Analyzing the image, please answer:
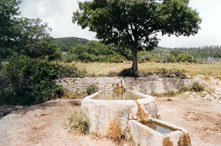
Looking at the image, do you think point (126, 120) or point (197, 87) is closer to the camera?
point (126, 120)

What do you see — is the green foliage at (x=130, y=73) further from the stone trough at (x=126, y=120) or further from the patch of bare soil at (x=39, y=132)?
the stone trough at (x=126, y=120)

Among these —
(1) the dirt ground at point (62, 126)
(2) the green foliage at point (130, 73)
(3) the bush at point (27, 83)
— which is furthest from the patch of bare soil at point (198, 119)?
(3) the bush at point (27, 83)

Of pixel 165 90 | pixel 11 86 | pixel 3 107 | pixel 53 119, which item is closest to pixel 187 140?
pixel 53 119

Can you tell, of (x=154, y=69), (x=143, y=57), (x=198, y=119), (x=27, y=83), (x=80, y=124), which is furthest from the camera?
(x=143, y=57)

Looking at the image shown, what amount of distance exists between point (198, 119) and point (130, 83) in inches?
226

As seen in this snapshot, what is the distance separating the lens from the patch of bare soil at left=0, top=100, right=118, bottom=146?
4.80 meters

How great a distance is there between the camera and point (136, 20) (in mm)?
12414

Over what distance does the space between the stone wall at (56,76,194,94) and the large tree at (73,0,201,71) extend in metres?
1.69

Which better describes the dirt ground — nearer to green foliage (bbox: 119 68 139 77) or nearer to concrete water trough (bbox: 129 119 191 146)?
concrete water trough (bbox: 129 119 191 146)

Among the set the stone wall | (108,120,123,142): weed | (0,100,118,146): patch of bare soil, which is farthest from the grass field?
(108,120,123,142): weed

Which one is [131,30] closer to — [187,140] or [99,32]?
[99,32]

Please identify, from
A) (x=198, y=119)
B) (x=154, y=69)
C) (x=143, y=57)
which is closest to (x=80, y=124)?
(x=198, y=119)

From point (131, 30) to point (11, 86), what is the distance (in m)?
9.25

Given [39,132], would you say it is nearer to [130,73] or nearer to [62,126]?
[62,126]
